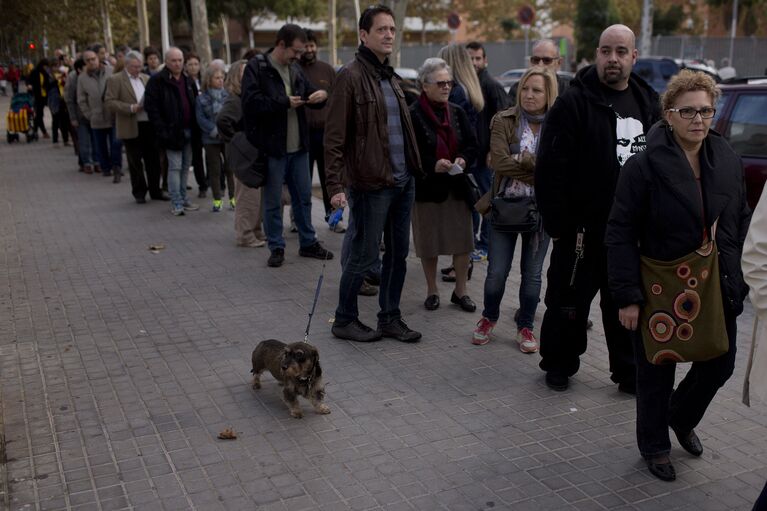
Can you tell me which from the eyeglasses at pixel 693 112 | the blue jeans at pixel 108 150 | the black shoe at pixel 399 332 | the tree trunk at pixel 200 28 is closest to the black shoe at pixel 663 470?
the eyeglasses at pixel 693 112

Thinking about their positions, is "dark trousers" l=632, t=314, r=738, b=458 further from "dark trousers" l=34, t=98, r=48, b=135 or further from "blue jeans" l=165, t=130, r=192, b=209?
"dark trousers" l=34, t=98, r=48, b=135

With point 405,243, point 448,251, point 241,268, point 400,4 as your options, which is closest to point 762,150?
point 448,251

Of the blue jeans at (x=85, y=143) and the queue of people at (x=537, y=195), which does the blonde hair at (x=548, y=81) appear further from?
the blue jeans at (x=85, y=143)

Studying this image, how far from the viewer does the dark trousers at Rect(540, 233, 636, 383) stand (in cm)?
508

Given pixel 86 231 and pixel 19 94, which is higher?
pixel 19 94

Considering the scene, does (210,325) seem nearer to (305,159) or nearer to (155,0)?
(305,159)

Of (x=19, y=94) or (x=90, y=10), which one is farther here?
(x=90, y=10)

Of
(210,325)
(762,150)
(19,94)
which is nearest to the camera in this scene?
(210,325)

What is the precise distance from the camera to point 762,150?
7566 mm

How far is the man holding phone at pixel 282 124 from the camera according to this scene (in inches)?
319

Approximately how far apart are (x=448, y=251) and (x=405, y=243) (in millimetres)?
814

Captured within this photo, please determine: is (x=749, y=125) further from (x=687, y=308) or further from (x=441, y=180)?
(x=687, y=308)

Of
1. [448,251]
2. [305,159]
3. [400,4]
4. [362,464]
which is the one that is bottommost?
[362,464]

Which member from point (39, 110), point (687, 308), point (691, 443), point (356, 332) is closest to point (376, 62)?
point (356, 332)
